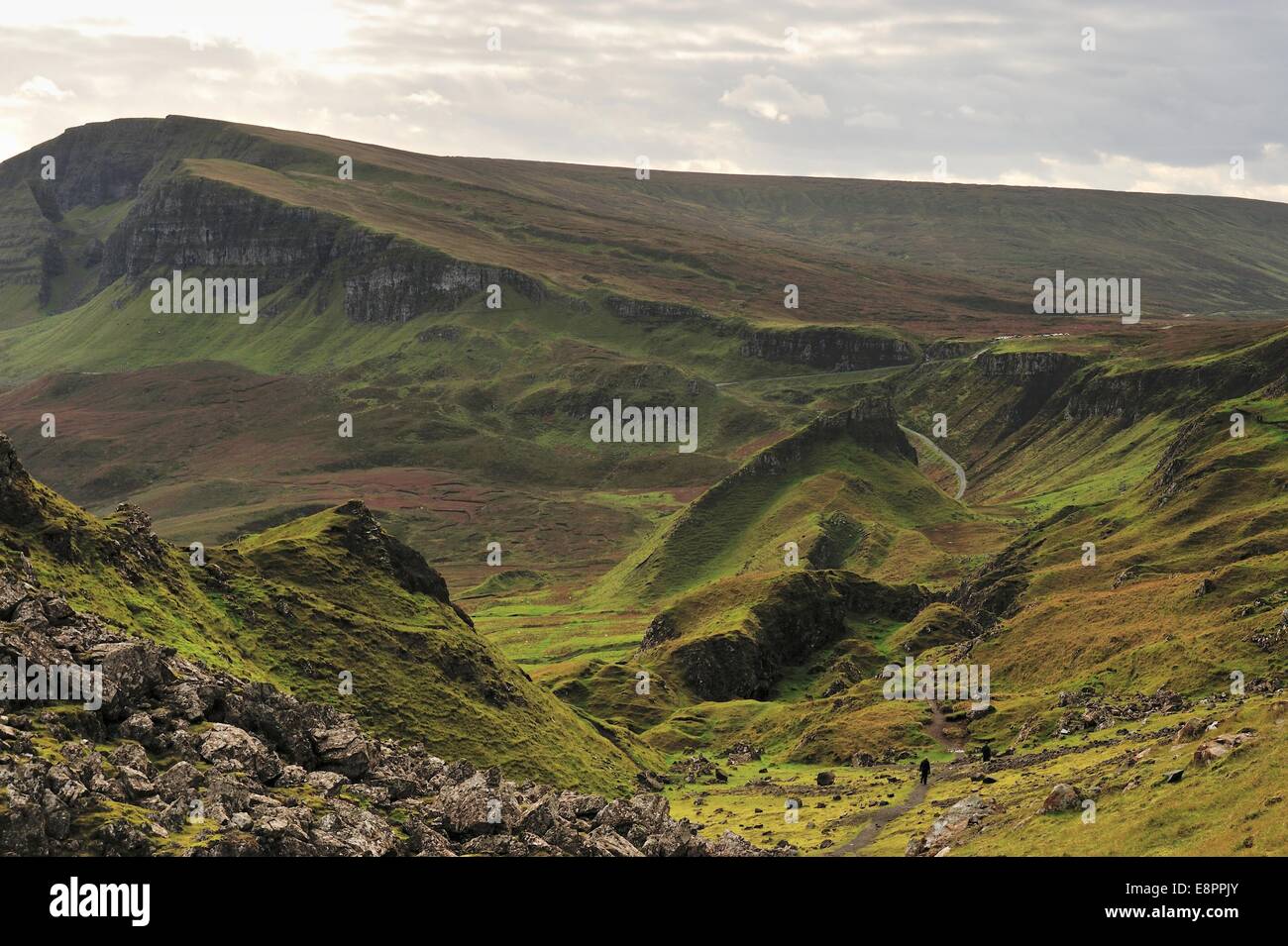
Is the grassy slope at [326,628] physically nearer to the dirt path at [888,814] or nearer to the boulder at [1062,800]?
the dirt path at [888,814]

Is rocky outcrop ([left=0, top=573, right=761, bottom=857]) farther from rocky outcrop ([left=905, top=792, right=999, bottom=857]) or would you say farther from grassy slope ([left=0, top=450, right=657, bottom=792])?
grassy slope ([left=0, top=450, right=657, bottom=792])

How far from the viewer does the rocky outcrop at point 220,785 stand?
40.7 meters

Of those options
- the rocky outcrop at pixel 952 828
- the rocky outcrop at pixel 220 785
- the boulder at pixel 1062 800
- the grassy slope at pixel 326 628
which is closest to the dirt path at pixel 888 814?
the rocky outcrop at pixel 952 828

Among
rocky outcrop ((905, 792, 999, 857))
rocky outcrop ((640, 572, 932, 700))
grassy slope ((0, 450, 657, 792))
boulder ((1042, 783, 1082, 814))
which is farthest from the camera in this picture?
rocky outcrop ((640, 572, 932, 700))

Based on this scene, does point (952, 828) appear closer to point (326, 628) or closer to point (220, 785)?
point (220, 785)

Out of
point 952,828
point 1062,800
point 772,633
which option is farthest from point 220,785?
point 772,633

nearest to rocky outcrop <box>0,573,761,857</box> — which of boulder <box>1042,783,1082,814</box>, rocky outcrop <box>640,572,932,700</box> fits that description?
boulder <box>1042,783,1082,814</box>

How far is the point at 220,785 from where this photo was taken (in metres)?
44.5

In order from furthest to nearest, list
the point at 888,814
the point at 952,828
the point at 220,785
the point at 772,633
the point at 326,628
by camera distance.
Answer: the point at 772,633 → the point at 326,628 → the point at 888,814 → the point at 952,828 → the point at 220,785

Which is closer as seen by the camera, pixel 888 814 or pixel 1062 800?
pixel 1062 800

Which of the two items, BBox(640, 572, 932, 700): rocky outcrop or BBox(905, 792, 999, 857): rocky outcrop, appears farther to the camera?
BBox(640, 572, 932, 700): rocky outcrop

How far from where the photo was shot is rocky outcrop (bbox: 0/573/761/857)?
40.7 meters

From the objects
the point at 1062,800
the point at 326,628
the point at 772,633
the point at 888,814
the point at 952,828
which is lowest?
the point at 888,814

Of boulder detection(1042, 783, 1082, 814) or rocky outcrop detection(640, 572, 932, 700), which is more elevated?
boulder detection(1042, 783, 1082, 814)
